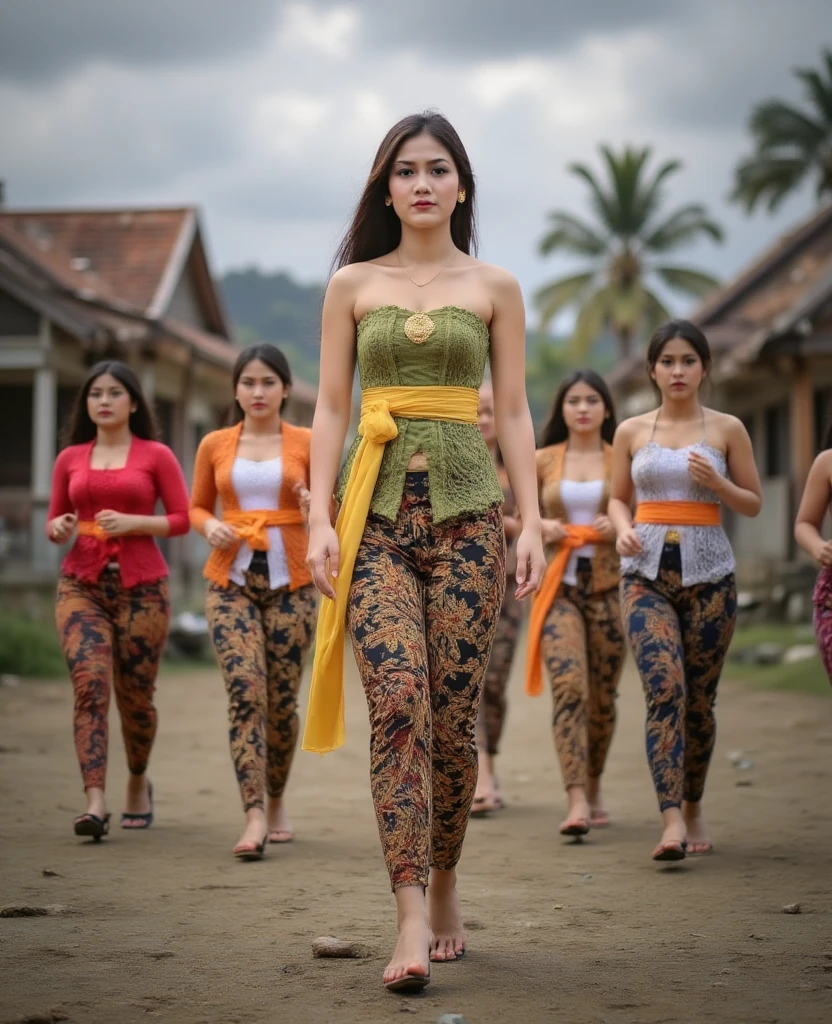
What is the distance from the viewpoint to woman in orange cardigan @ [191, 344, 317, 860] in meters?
6.75

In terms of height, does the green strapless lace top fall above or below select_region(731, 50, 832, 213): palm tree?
below

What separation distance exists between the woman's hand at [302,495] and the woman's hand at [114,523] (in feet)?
2.70

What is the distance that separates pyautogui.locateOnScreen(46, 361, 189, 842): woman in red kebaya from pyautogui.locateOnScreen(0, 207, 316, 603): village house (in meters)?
11.2

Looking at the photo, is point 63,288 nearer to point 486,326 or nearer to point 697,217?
point 486,326

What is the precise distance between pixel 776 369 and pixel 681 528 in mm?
17851

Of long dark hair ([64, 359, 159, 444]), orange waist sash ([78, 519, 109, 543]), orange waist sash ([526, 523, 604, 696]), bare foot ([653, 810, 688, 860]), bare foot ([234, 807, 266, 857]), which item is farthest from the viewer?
orange waist sash ([526, 523, 604, 696])

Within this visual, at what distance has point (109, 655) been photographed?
718cm

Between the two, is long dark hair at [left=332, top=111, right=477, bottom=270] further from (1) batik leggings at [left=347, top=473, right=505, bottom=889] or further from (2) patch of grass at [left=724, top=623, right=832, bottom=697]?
(2) patch of grass at [left=724, top=623, right=832, bottom=697]

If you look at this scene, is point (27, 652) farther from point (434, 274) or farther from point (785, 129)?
point (785, 129)

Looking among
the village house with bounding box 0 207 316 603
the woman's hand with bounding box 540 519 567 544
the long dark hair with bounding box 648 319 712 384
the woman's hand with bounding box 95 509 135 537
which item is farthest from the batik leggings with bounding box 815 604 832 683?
the village house with bounding box 0 207 316 603

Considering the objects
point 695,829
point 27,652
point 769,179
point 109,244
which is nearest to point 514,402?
point 695,829

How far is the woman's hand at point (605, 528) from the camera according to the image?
771cm

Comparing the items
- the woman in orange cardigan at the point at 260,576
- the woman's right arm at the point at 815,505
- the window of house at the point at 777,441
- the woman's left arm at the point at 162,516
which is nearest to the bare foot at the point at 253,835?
the woman in orange cardigan at the point at 260,576

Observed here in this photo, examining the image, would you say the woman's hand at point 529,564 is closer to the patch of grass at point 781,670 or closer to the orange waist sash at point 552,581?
the orange waist sash at point 552,581
